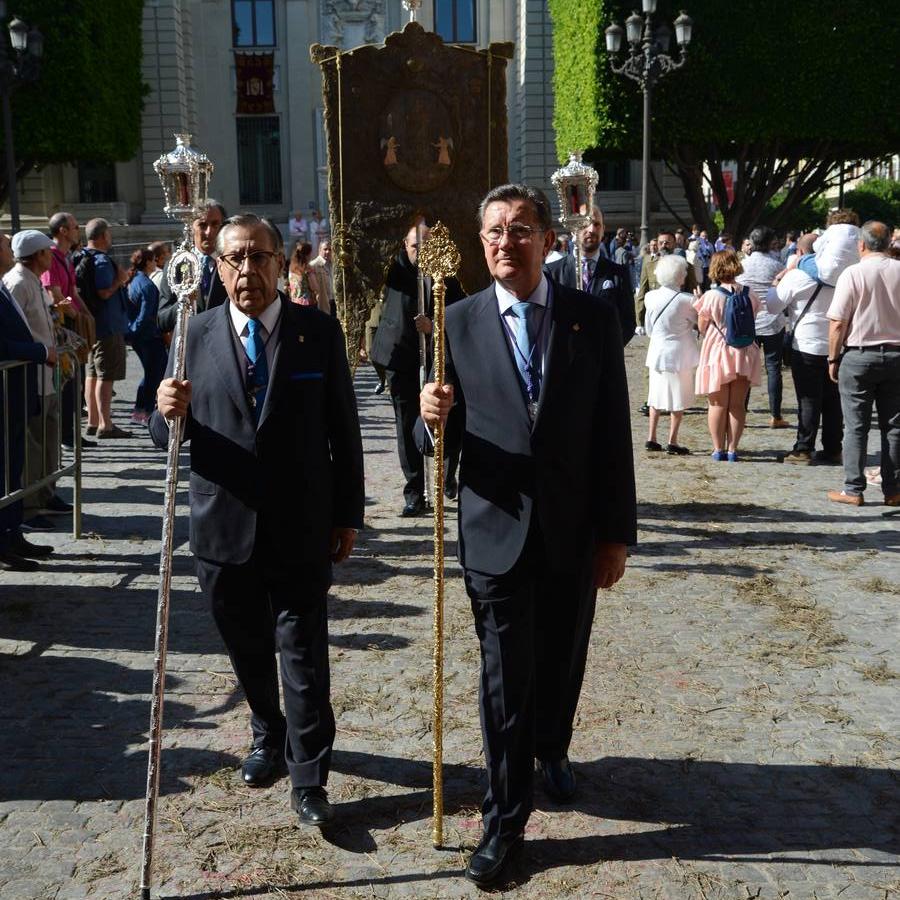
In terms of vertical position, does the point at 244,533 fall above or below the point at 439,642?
above

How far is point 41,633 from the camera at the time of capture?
6.29m

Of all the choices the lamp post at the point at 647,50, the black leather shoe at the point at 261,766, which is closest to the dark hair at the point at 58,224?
the black leather shoe at the point at 261,766

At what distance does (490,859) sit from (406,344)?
5542 mm

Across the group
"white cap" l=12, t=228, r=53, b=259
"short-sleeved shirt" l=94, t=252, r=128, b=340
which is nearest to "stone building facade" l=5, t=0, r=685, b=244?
"short-sleeved shirt" l=94, t=252, r=128, b=340

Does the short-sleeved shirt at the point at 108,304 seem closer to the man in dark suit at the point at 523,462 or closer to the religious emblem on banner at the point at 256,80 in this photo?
the man in dark suit at the point at 523,462

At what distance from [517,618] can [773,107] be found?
28.5m

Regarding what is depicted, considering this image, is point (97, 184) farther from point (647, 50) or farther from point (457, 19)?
point (647, 50)

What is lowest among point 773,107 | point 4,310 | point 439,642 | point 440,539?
point 439,642

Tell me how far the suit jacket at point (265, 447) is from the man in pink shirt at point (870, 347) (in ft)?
19.4

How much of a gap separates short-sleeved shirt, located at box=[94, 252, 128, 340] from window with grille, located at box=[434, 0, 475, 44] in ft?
104

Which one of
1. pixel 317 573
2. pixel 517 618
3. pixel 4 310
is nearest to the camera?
pixel 517 618

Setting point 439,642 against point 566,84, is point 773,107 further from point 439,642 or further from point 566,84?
point 439,642

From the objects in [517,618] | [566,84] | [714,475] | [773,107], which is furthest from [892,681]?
[566,84]

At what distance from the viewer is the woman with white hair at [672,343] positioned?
11.3m
